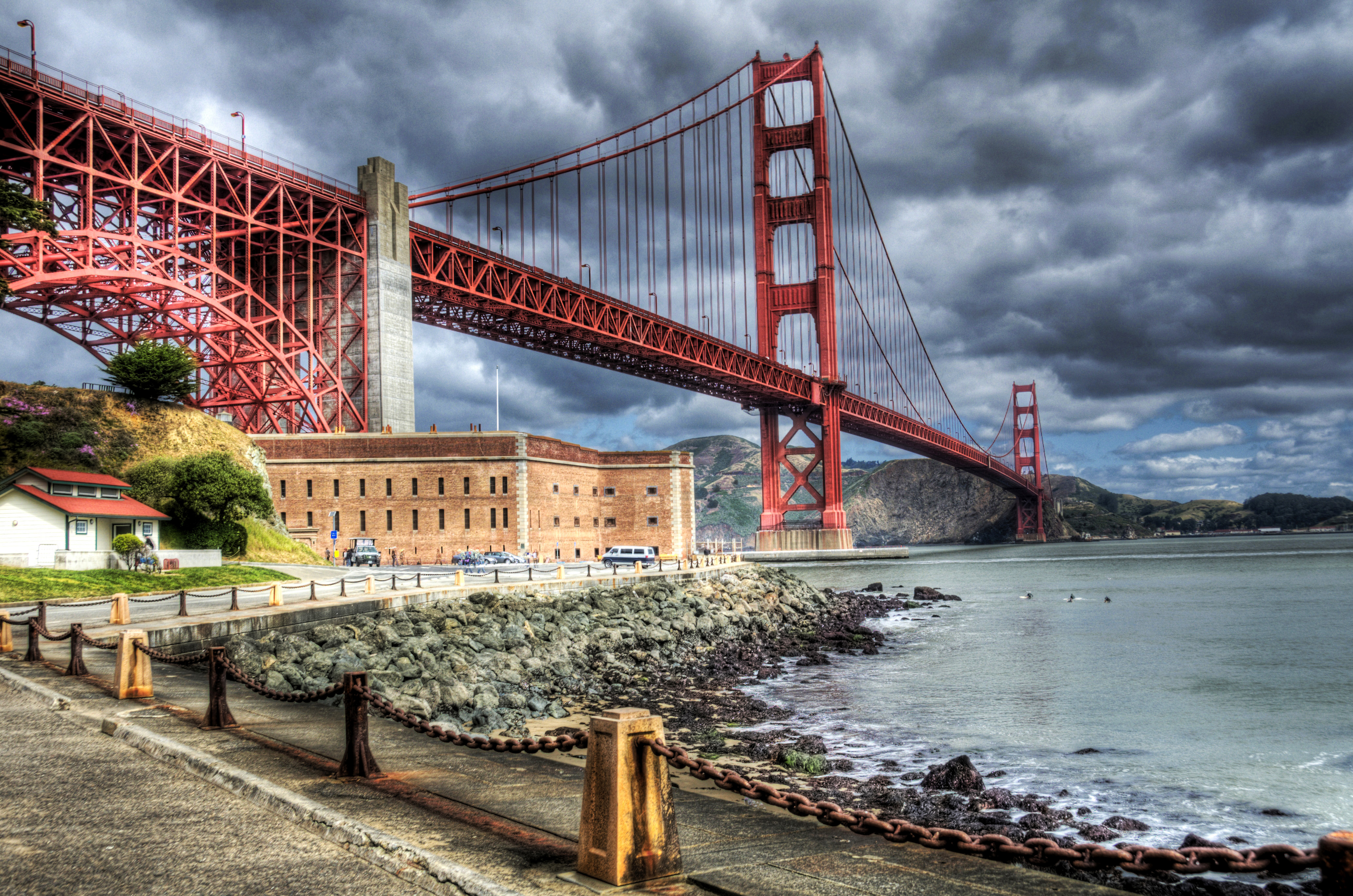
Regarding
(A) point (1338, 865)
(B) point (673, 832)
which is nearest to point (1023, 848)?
(A) point (1338, 865)

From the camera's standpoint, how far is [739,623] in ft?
90.1

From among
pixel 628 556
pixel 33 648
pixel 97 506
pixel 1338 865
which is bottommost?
pixel 628 556

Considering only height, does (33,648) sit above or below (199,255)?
below

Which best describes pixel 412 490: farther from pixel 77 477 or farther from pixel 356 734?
pixel 356 734

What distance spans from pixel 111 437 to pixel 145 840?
33122 millimetres

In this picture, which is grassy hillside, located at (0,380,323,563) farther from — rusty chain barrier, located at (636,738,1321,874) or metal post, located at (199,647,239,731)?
rusty chain barrier, located at (636,738,1321,874)

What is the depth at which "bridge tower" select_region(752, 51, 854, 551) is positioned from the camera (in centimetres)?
7606

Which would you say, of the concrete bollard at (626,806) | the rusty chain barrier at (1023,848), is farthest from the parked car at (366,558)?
the rusty chain barrier at (1023,848)

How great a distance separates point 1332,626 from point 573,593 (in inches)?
932

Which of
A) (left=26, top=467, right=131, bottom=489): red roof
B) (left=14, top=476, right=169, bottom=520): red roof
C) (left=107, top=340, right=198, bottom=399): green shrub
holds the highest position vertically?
(left=107, top=340, right=198, bottom=399): green shrub

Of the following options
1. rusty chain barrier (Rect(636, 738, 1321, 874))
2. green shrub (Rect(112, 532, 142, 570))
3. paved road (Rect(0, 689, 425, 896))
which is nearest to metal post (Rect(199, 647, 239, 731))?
paved road (Rect(0, 689, 425, 896))

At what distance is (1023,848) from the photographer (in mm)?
3555

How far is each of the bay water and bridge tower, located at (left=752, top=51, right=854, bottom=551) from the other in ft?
124

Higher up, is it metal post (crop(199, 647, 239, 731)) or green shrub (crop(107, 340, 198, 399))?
green shrub (crop(107, 340, 198, 399))
